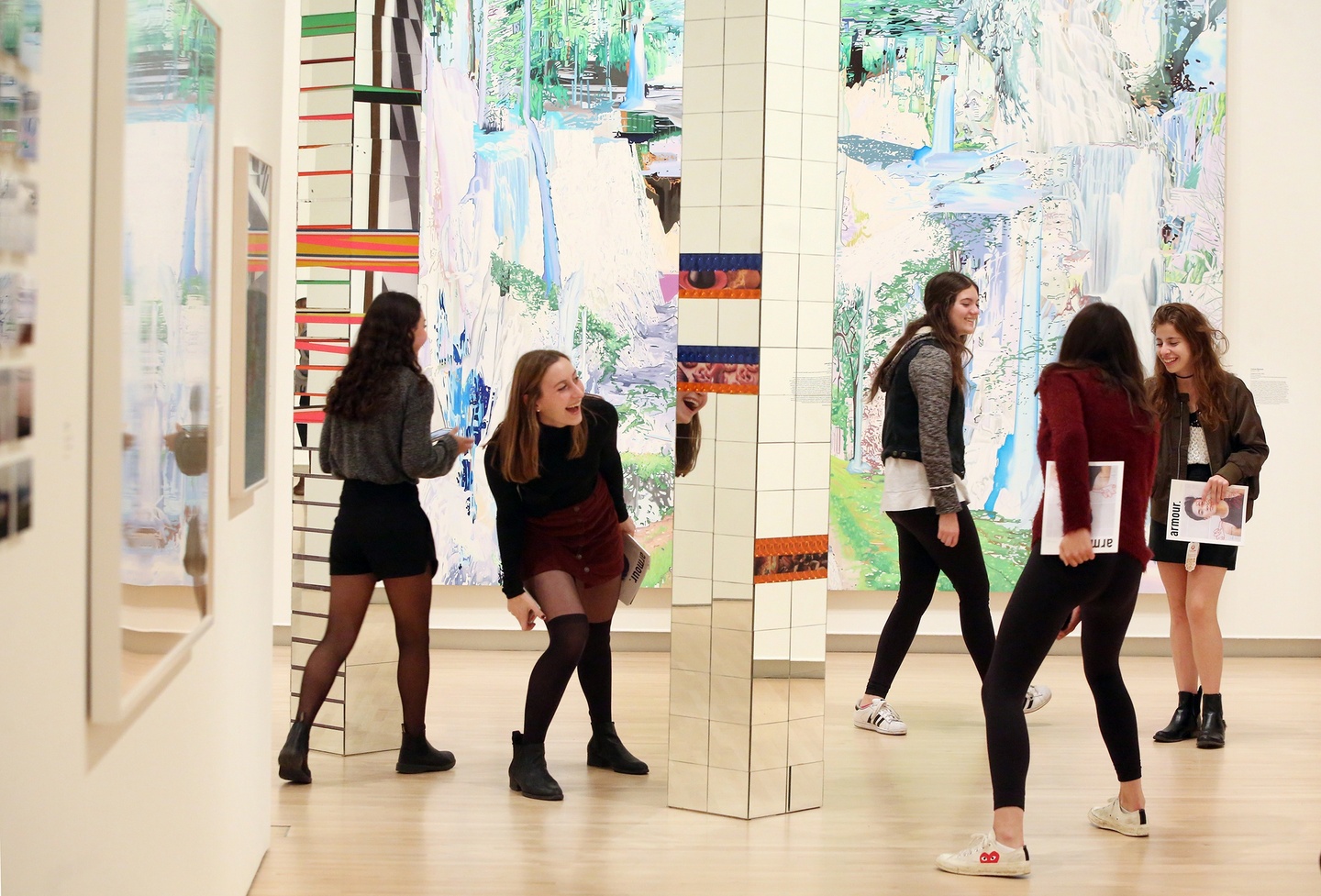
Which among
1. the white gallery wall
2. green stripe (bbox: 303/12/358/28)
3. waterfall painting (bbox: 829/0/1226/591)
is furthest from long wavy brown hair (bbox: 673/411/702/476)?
waterfall painting (bbox: 829/0/1226/591)

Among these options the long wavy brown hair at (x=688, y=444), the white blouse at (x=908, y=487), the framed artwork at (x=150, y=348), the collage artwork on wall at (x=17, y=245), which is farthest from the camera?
the white blouse at (x=908, y=487)

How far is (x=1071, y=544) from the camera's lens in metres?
3.64

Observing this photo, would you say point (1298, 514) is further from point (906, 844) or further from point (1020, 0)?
point (906, 844)

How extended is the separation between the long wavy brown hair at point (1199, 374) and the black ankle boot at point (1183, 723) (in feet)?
3.73

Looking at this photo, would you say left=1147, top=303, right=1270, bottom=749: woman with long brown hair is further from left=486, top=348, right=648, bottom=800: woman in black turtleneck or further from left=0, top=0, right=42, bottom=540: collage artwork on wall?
left=0, top=0, right=42, bottom=540: collage artwork on wall

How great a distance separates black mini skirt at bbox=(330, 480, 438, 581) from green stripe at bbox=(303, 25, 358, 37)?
1719 mm

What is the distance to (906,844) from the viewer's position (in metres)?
4.06

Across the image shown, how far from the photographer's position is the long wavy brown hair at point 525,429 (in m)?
4.44

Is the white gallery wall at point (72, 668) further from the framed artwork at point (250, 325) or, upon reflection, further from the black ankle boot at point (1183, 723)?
the black ankle boot at point (1183, 723)

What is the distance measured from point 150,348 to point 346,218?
9.60 feet

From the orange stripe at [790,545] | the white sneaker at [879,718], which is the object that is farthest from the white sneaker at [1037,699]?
the orange stripe at [790,545]

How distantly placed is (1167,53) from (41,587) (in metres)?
6.78

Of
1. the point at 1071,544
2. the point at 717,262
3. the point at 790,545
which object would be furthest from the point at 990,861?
the point at 717,262

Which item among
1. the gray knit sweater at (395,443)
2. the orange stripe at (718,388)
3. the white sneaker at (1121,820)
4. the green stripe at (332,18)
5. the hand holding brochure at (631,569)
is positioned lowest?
the white sneaker at (1121,820)
